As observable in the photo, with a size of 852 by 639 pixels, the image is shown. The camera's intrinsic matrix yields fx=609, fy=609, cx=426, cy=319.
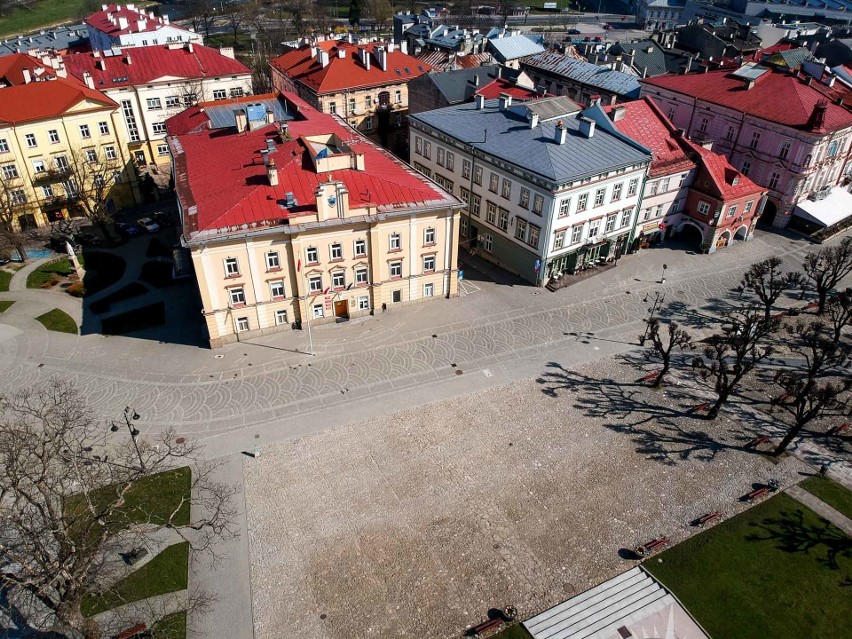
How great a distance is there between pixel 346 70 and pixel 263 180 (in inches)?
1684

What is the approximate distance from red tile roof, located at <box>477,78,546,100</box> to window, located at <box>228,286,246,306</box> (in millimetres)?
42366

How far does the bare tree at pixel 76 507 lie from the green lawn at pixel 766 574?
27529mm

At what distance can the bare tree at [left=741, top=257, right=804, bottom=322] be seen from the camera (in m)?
55.2

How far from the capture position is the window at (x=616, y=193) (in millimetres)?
61000

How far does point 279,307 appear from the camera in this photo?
53.1 meters

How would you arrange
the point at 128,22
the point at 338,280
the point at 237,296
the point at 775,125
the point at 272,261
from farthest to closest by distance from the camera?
the point at 128,22
the point at 775,125
the point at 338,280
the point at 237,296
the point at 272,261

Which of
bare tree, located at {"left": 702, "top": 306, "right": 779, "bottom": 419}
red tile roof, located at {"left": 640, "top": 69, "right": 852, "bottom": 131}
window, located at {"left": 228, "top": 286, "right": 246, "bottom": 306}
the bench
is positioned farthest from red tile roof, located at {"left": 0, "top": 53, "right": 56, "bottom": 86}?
bare tree, located at {"left": 702, "top": 306, "right": 779, "bottom": 419}

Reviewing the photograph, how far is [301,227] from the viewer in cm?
4900

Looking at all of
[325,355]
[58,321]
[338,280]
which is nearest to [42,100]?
[58,321]

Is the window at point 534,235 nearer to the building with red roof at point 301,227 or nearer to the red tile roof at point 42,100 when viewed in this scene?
the building with red roof at point 301,227

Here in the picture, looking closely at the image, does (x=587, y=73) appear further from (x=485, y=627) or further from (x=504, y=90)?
(x=485, y=627)

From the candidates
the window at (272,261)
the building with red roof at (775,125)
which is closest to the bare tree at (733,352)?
the building with red roof at (775,125)

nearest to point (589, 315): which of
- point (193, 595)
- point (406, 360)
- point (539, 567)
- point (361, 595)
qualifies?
point (406, 360)

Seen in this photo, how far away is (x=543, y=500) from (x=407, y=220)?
2621cm
